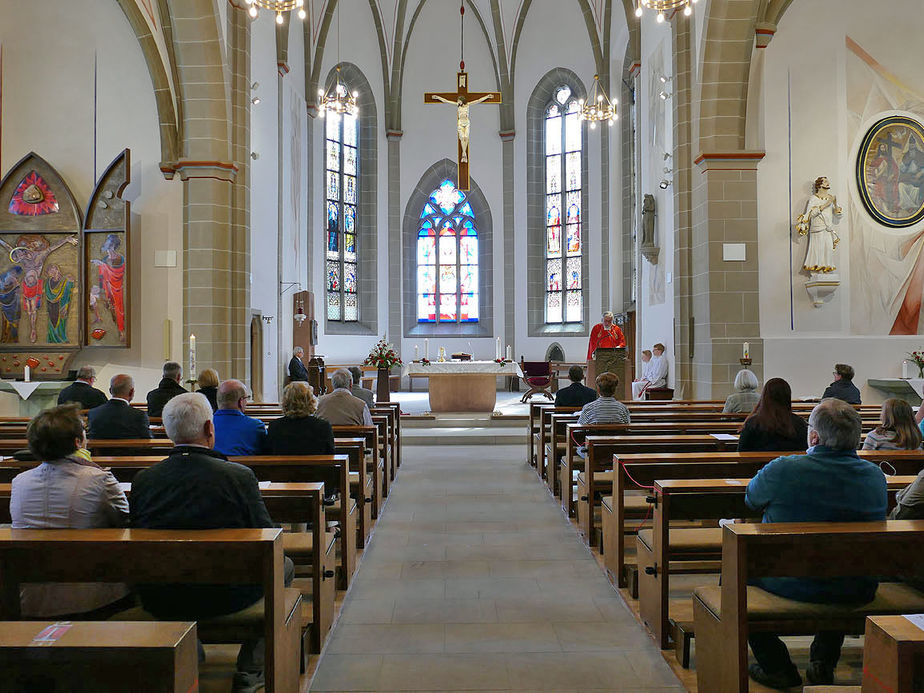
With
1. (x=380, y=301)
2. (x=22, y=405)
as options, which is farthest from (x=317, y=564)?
(x=380, y=301)

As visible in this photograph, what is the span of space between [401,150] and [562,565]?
16.4 metres

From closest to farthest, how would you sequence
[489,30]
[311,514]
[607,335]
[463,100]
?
[311,514], [607,335], [463,100], [489,30]

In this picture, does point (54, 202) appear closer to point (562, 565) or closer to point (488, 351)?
point (562, 565)

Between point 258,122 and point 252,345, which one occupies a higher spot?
point 258,122

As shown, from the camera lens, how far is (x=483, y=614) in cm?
394

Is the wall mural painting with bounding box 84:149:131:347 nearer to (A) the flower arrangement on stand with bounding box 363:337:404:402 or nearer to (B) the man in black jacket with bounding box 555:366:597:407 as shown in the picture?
(A) the flower arrangement on stand with bounding box 363:337:404:402

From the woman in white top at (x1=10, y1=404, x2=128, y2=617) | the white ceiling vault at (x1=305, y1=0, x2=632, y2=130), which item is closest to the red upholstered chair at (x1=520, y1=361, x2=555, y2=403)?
the white ceiling vault at (x1=305, y1=0, x2=632, y2=130)

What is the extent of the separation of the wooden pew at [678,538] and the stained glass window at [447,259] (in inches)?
650

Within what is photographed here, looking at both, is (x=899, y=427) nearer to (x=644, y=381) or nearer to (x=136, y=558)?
(x=136, y=558)

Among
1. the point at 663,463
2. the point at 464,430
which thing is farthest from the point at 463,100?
the point at 663,463

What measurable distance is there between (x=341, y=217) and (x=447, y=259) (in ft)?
10.2

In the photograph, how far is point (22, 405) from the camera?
1043cm

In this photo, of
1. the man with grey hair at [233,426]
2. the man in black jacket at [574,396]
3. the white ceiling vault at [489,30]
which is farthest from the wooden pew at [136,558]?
the white ceiling vault at [489,30]

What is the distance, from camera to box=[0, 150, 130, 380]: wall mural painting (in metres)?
10.3
